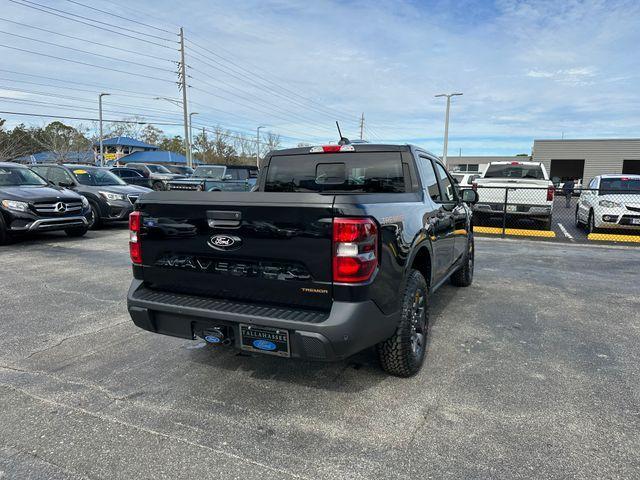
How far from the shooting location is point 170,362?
379 centimetres

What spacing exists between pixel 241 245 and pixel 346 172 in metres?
1.58

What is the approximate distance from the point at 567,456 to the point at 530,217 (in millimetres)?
10745

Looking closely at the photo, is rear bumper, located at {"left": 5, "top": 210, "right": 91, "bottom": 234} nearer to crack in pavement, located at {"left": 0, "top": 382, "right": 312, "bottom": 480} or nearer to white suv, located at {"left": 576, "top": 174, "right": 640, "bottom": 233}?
crack in pavement, located at {"left": 0, "top": 382, "right": 312, "bottom": 480}

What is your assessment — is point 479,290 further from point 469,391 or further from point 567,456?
point 567,456

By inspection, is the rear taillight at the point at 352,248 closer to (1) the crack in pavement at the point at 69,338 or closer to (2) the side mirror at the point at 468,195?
(1) the crack in pavement at the point at 69,338

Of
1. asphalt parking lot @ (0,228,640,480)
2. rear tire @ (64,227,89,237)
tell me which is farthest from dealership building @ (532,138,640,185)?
asphalt parking lot @ (0,228,640,480)

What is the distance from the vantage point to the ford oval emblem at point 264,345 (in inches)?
113

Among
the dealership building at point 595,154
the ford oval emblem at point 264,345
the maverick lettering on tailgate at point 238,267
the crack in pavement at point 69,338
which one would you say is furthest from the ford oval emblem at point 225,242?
the dealership building at point 595,154

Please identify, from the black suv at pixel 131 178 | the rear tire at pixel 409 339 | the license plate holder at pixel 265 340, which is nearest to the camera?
the license plate holder at pixel 265 340

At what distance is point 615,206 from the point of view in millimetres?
10953

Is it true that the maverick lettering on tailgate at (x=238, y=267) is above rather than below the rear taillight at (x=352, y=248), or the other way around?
below

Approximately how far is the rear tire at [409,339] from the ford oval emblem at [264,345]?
35.0 inches

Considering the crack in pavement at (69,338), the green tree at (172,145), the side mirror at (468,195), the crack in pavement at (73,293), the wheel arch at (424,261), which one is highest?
the green tree at (172,145)

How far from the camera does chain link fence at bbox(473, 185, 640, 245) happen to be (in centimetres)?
1089
